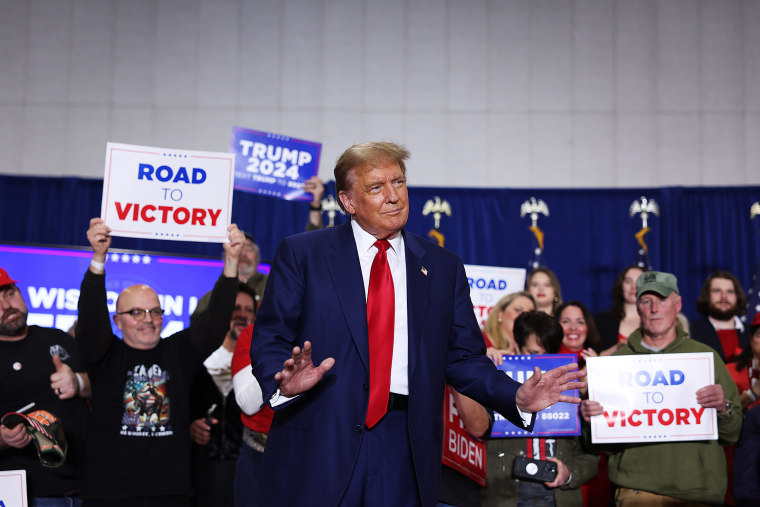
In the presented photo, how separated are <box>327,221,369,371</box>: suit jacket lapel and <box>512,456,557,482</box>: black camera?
1.93m

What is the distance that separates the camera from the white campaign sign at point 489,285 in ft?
19.9

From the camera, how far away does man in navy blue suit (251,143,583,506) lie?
2213 mm

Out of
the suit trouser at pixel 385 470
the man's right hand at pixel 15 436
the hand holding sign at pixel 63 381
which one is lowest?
the man's right hand at pixel 15 436

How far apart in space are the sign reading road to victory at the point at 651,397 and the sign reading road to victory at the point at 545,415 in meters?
0.15

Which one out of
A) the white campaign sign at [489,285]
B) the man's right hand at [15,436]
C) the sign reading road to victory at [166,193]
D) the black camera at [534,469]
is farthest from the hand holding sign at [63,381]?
the white campaign sign at [489,285]

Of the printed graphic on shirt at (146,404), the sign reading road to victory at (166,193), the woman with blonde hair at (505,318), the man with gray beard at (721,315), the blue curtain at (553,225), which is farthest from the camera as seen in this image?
the blue curtain at (553,225)

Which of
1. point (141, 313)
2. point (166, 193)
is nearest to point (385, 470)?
point (141, 313)

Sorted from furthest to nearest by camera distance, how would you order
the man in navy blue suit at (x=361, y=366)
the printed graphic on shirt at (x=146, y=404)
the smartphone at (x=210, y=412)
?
the smartphone at (x=210, y=412), the printed graphic on shirt at (x=146, y=404), the man in navy blue suit at (x=361, y=366)

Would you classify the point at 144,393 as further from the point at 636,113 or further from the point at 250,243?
the point at 636,113

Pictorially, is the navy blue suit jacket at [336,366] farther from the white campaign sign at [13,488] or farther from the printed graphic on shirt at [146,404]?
the printed graphic on shirt at [146,404]

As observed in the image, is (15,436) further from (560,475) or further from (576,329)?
(576,329)

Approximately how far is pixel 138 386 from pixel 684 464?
254 cm

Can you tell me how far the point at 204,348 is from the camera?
4.11 meters

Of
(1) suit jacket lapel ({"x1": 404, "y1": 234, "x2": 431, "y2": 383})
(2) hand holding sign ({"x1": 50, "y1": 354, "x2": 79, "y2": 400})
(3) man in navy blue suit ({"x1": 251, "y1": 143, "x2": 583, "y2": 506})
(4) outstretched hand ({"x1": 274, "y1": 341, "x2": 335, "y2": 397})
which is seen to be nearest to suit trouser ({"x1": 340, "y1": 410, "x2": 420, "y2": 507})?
(3) man in navy blue suit ({"x1": 251, "y1": 143, "x2": 583, "y2": 506})
